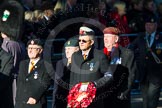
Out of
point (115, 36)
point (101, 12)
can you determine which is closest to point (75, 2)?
point (101, 12)

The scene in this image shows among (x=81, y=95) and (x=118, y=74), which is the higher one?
(x=118, y=74)

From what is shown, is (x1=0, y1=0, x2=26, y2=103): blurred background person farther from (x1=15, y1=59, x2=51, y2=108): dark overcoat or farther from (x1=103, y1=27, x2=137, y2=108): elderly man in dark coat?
(x1=103, y1=27, x2=137, y2=108): elderly man in dark coat

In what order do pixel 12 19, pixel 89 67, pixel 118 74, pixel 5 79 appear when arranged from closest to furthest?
pixel 89 67
pixel 118 74
pixel 5 79
pixel 12 19

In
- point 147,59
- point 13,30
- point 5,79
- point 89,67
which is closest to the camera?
point 89,67

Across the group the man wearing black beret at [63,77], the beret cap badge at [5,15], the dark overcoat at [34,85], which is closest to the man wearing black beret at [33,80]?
the dark overcoat at [34,85]

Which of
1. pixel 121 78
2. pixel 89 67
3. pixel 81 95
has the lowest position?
pixel 81 95

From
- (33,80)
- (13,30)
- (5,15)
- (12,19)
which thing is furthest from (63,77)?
(5,15)

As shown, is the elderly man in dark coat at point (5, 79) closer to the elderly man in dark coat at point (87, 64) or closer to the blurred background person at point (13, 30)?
the blurred background person at point (13, 30)

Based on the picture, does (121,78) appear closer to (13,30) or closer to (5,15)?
(13,30)

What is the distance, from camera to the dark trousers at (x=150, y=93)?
14234mm

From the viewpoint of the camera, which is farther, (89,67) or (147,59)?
(147,59)

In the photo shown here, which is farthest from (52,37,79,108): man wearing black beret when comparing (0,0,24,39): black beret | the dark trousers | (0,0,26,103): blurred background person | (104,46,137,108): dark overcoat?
the dark trousers

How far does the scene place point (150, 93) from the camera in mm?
14211

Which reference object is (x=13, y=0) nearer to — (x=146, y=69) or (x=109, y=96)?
(x=146, y=69)
